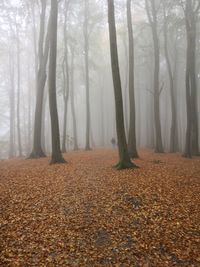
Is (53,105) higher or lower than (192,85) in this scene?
lower

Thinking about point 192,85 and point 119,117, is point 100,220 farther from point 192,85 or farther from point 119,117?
point 192,85

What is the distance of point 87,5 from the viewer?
81.0 ft

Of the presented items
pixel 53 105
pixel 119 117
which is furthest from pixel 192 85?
pixel 53 105

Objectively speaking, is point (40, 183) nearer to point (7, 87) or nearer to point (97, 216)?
point (97, 216)

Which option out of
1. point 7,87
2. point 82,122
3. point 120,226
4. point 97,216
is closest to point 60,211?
point 97,216

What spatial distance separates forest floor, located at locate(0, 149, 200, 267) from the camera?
559cm

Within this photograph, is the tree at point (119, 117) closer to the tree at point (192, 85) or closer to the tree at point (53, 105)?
the tree at point (53, 105)

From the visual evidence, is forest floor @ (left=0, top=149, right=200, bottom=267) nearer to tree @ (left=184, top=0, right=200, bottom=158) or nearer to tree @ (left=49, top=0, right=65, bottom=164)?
tree @ (left=49, top=0, right=65, bottom=164)

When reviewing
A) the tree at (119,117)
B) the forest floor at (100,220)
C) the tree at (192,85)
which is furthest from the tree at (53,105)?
the tree at (192,85)

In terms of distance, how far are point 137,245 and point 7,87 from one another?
113ft

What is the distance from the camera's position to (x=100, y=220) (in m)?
7.00

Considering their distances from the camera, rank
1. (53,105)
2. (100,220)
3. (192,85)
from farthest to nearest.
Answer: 1. (192,85)
2. (53,105)
3. (100,220)

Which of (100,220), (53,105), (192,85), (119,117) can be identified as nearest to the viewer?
(100,220)

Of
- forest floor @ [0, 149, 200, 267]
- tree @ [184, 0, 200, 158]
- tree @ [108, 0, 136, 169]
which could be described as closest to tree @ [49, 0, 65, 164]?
forest floor @ [0, 149, 200, 267]
